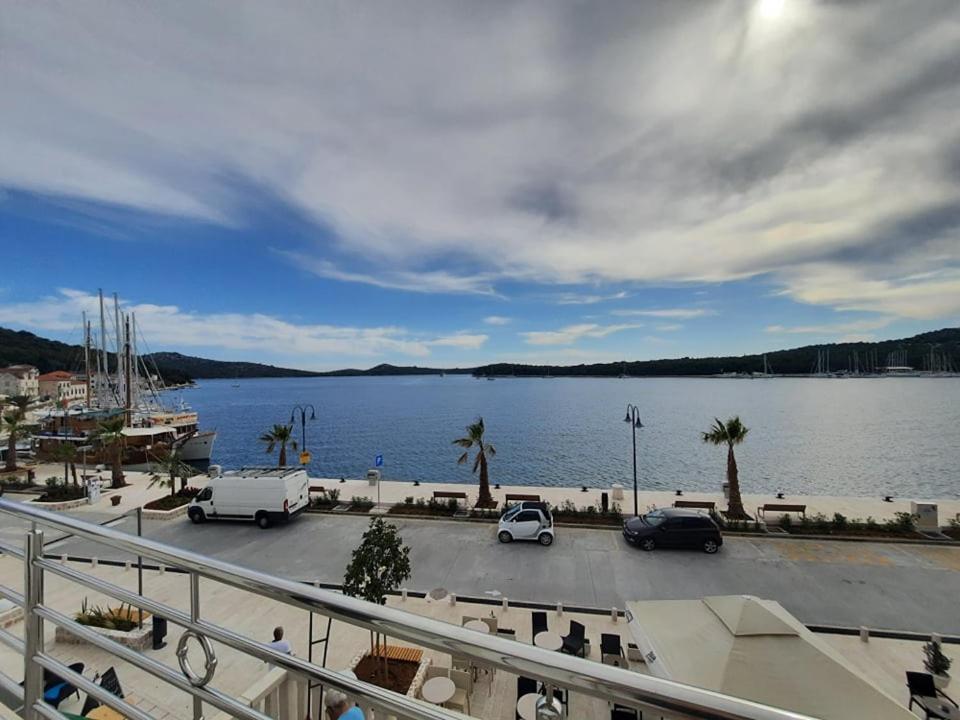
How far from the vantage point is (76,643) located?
10.3m

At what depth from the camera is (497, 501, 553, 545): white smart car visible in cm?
1717

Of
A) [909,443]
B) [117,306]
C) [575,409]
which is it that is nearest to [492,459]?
[117,306]

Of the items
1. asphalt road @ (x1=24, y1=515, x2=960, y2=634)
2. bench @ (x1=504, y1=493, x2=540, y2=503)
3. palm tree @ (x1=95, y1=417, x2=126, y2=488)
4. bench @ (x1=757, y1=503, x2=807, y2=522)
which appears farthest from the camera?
palm tree @ (x1=95, y1=417, x2=126, y2=488)

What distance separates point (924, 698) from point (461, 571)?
10.5 m

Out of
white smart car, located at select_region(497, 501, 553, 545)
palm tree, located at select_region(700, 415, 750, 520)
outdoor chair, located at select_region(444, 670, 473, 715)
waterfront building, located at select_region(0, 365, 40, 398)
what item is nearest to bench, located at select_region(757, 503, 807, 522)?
palm tree, located at select_region(700, 415, 750, 520)

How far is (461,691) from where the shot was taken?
856cm

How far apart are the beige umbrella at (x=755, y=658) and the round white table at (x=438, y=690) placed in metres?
3.22

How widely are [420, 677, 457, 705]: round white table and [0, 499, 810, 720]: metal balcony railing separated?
23.1 feet

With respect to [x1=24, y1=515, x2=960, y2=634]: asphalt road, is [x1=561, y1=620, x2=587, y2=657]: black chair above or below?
above

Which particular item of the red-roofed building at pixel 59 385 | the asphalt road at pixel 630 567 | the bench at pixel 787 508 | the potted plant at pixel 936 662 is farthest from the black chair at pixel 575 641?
the red-roofed building at pixel 59 385

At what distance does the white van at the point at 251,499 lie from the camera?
62.3 feet

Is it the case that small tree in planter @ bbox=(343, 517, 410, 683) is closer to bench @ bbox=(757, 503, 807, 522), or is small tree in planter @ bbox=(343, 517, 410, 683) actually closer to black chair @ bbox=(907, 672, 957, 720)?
black chair @ bbox=(907, 672, 957, 720)

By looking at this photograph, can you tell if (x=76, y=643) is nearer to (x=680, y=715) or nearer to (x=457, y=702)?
(x=457, y=702)

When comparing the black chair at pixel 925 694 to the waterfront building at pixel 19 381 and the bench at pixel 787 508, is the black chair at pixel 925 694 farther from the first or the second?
the waterfront building at pixel 19 381
